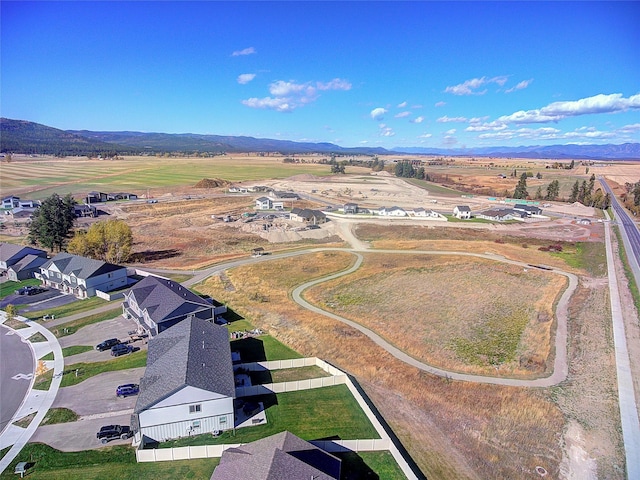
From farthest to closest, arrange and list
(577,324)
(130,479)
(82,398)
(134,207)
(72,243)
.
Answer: (134,207) < (72,243) < (577,324) < (82,398) < (130,479)

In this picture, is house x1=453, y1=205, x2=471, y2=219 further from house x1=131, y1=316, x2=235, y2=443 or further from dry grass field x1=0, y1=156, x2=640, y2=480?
house x1=131, y1=316, x2=235, y2=443

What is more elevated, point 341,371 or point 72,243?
point 72,243

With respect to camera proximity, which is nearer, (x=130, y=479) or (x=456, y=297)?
(x=130, y=479)

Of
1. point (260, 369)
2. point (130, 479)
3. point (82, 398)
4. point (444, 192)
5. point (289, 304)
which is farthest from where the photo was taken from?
point (444, 192)

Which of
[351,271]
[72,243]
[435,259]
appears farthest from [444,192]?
[72,243]

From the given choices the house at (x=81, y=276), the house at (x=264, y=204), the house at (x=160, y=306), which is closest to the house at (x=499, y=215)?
the house at (x=264, y=204)

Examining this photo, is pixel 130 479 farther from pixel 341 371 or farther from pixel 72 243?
pixel 72 243

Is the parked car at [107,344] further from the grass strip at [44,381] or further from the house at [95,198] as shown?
the house at [95,198]

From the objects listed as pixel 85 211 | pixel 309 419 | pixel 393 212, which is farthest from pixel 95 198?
pixel 309 419
